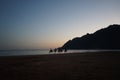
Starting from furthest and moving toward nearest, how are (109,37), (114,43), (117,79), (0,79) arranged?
1. (109,37)
2. (114,43)
3. (0,79)
4. (117,79)

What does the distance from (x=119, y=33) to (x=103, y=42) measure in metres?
21.9

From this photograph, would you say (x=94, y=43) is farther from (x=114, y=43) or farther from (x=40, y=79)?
(x=40, y=79)

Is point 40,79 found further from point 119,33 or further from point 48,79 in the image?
point 119,33

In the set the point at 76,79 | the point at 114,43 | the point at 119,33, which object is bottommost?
the point at 76,79

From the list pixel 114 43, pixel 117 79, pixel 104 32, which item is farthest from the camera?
pixel 104 32

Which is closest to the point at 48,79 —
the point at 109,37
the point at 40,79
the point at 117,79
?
the point at 40,79

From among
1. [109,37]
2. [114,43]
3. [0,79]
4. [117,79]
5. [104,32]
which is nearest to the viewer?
[117,79]

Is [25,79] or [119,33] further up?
[119,33]

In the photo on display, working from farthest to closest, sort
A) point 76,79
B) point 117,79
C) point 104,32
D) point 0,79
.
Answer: point 104,32 → point 0,79 → point 76,79 → point 117,79

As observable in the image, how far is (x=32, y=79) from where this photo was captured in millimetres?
9625

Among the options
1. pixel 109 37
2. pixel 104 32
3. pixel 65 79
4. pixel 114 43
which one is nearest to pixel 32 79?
pixel 65 79

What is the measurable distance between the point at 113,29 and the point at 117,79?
610ft

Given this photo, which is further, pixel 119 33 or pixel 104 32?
pixel 104 32

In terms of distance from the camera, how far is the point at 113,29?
18300cm
